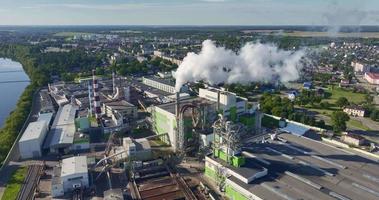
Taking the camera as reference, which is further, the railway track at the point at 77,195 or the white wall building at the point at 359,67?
the white wall building at the point at 359,67

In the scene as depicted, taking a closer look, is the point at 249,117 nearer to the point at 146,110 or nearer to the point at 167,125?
the point at 167,125

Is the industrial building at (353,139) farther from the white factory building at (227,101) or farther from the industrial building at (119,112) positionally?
the industrial building at (119,112)

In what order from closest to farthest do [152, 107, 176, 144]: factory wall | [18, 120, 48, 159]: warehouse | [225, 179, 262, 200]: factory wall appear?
[225, 179, 262, 200]: factory wall
[18, 120, 48, 159]: warehouse
[152, 107, 176, 144]: factory wall

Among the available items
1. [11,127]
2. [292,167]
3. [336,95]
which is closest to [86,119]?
[11,127]

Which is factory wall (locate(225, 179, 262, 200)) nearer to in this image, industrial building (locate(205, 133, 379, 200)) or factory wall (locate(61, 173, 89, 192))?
industrial building (locate(205, 133, 379, 200))

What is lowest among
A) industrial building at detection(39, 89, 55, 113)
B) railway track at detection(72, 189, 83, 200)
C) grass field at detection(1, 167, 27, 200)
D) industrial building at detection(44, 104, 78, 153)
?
grass field at detection(1, 167, 27, 200)

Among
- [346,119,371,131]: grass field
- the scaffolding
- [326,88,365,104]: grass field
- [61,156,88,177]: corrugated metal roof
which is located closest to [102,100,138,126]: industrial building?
[61,156,88,177]: corrugated metal roof

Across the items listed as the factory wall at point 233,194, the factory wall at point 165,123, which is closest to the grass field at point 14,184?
the factory wall at point 165,123

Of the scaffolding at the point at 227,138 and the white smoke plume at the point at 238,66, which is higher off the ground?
the white smoke plume at the point at 238,66
